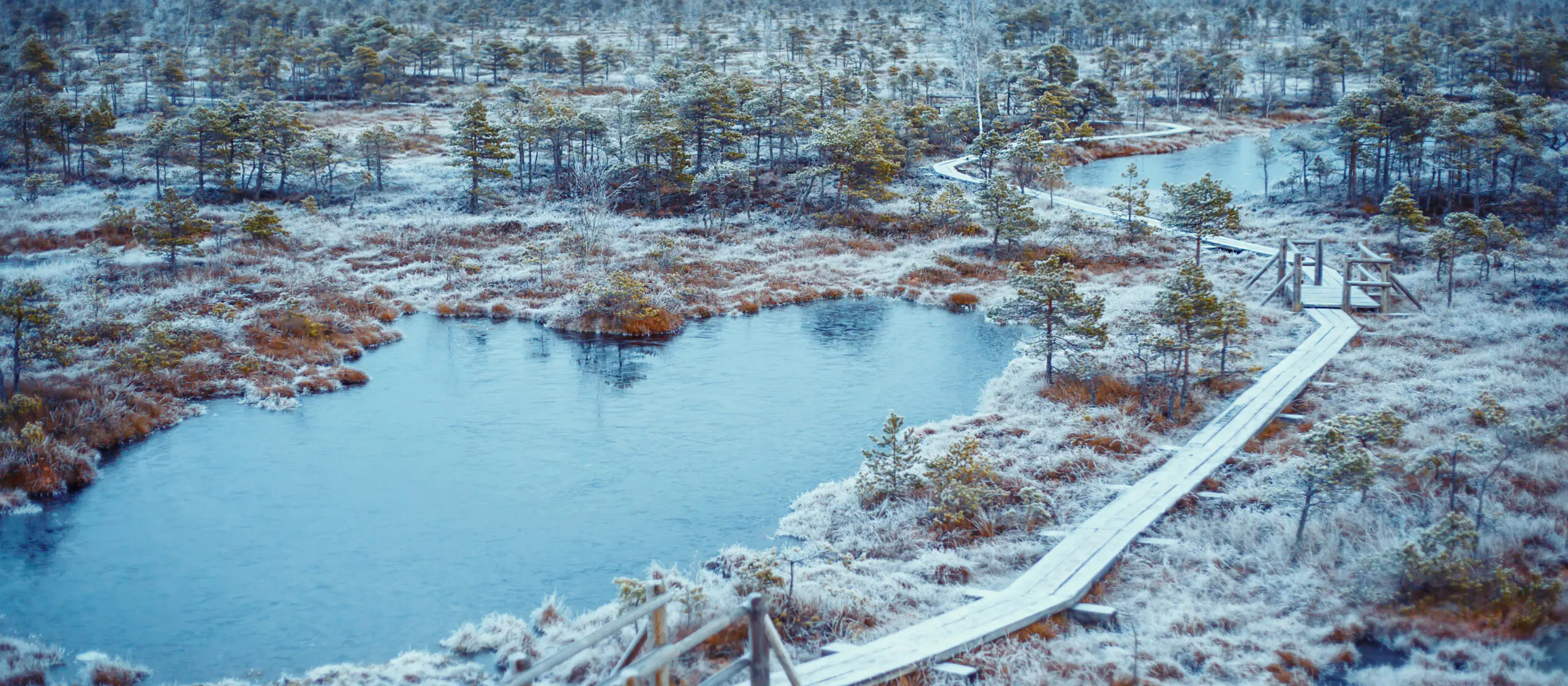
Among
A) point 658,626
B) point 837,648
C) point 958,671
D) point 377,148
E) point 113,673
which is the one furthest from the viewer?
point 377,148

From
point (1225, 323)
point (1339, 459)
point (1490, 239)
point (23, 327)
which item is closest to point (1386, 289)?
point (1490, 239)

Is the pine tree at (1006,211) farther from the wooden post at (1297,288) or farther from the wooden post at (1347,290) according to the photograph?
the wooden post at (1347,290)

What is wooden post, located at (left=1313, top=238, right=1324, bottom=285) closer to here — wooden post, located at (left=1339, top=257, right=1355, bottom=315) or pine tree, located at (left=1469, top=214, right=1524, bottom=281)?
wooden post, located at (left=1339, top=257, right=1355, bottom=315)

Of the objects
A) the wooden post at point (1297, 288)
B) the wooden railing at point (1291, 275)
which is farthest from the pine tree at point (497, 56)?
the wooden post at point (1297, 288)

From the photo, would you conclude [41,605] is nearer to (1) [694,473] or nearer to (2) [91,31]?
(1) [694,473]

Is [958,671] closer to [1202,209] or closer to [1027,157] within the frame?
[1202,209]

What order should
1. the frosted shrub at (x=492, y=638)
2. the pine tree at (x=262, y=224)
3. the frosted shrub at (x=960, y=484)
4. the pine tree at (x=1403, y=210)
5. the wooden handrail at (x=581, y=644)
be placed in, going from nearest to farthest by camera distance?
the wooden handrail at (x=581, y=644) → the frosted shrub at (x=492, y=638) → the frosted shrub at (x=960, y=484) → the pine tree at (x=1403, y=210) → the pine tree at (x=262, y=224)
